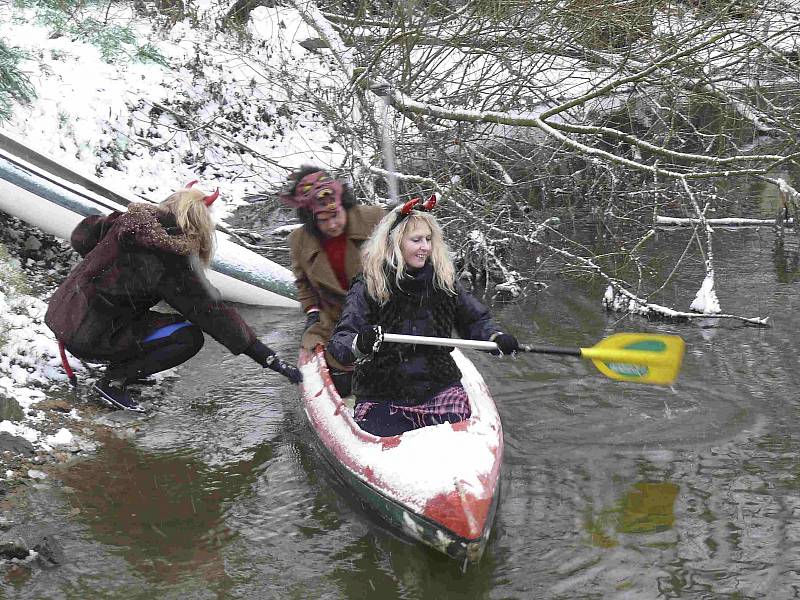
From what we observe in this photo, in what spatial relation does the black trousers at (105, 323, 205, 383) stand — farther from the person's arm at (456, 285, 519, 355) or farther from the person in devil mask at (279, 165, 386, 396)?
the person's arm at (456, 285, 519, 355)

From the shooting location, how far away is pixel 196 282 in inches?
200

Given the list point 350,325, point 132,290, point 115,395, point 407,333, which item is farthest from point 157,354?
point 407,333

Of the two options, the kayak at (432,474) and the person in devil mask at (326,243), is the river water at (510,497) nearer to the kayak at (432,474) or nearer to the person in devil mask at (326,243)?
the kayak at (432,474)

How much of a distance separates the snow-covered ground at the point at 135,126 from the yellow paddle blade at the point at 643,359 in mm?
3106

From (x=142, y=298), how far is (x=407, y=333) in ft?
5.59

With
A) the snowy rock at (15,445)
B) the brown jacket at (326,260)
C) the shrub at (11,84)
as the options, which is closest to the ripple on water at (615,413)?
the brown jacket at (326,260)

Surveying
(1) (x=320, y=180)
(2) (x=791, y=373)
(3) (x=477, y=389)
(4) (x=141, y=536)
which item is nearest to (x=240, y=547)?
(4) (x=141, y=536)

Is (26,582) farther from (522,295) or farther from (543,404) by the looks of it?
(522,295)

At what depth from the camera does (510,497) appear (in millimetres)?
4270

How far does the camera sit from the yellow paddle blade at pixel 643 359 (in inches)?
180

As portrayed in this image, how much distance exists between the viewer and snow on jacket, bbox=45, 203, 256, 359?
4949mm

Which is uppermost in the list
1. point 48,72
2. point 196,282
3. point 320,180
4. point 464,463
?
point 48,72

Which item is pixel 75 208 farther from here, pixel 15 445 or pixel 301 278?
pixel 15 445

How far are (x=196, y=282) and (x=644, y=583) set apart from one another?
2874mm
